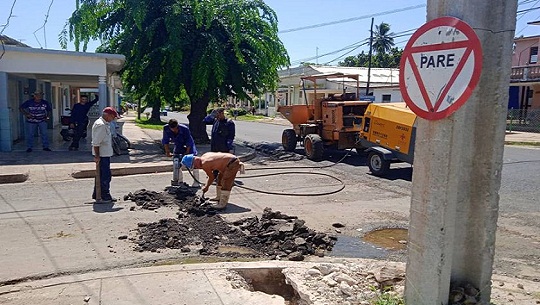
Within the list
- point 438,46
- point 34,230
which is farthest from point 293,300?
point 34,230

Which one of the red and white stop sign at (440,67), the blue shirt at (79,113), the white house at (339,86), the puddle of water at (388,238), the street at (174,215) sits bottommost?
the puddle of water at (388,238)

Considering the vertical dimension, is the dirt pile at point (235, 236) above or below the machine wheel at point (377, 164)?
below

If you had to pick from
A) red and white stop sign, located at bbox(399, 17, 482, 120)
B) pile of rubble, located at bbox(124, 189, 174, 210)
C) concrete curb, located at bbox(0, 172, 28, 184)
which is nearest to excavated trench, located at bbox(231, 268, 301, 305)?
red and white stop sign, located at bbox(399, 17, 482, 120)

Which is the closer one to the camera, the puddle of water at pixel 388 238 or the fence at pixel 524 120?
the puddle of water at pixel 388 238

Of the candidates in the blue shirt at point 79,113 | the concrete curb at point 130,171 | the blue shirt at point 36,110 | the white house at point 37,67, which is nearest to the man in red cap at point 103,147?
the concrete curb at point 130,171

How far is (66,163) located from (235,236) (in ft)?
26.9

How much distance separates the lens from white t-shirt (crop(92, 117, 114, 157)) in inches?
330

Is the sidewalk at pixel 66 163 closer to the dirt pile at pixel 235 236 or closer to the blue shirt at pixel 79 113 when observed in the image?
the blue shirt at pixel 79 113

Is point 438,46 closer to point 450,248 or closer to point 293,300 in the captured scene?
point 450,248

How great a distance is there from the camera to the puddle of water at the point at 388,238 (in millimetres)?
6492

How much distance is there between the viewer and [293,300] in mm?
4488

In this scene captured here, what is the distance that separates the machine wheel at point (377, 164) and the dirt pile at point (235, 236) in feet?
17.8

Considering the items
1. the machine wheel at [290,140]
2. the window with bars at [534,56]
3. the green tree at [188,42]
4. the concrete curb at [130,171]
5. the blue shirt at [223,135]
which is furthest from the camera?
the window with bars at [534,56]

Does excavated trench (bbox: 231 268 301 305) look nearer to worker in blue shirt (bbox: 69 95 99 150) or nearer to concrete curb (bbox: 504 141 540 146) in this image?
worker in blue shirt (bbox: 69 95 99 150)
